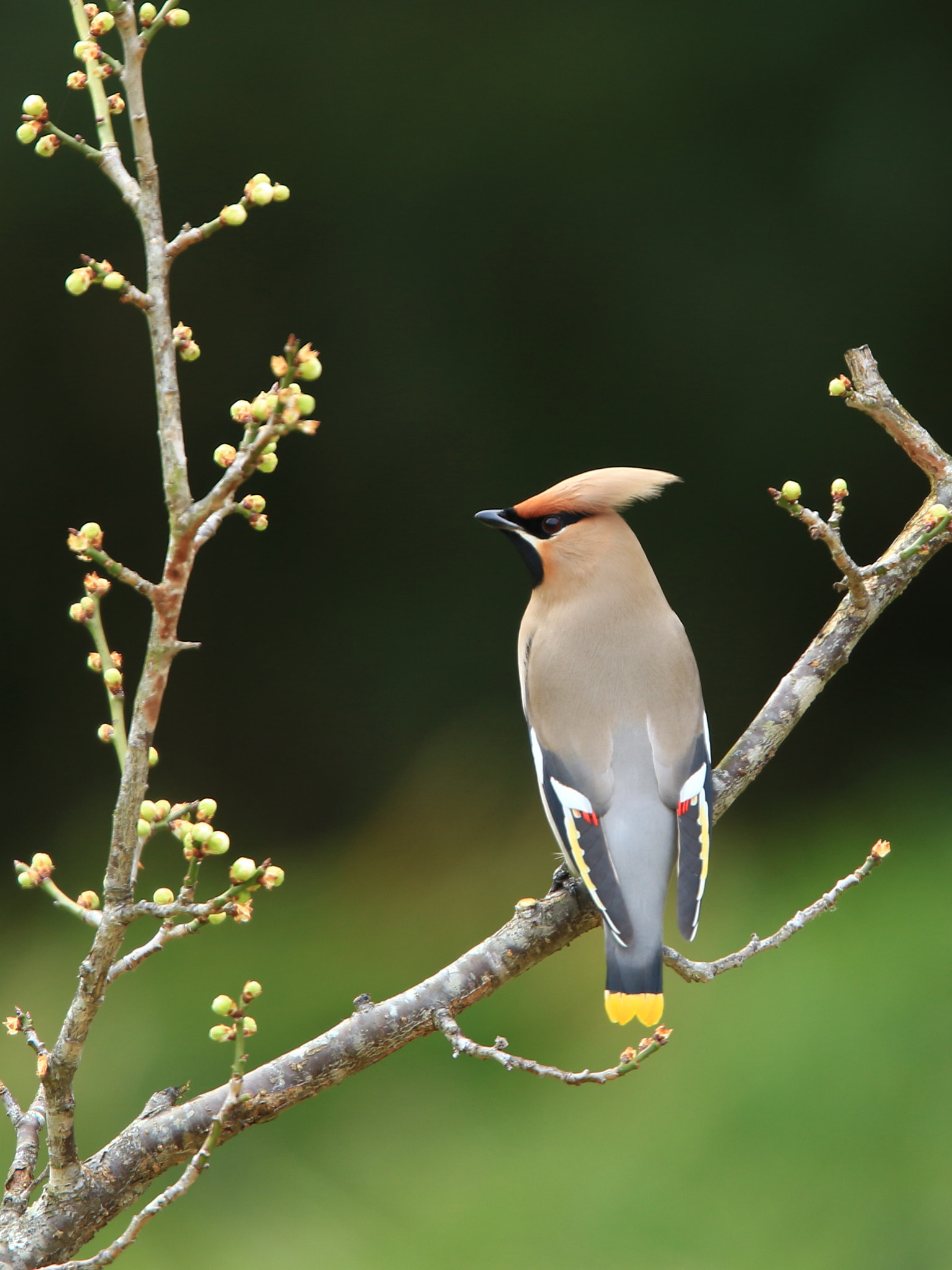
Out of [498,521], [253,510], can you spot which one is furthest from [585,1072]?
[498,521]

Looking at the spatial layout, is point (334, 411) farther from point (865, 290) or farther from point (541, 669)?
point (541, 669)

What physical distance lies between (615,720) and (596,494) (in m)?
0.39

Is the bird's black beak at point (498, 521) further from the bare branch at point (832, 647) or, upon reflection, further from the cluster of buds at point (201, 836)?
the cluster of buds at point (201, 836)

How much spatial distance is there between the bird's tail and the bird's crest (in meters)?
0.72

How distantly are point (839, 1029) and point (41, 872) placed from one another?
2.72m

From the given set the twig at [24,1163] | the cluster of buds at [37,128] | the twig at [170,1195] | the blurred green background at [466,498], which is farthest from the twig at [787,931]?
the blurred green background at [466,498]

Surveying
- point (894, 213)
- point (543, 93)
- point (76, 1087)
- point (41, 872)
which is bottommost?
point (76, 1087)

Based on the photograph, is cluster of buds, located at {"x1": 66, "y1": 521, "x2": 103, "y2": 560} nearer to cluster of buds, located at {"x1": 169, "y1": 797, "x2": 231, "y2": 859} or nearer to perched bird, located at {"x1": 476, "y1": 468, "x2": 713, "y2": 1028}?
cluster of buds, located at {"x1": 169, "y1": 797, "x2": 231, "y2": 859}

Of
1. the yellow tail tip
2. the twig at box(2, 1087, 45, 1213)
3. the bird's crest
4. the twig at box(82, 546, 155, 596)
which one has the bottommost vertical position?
the yellow tail tip

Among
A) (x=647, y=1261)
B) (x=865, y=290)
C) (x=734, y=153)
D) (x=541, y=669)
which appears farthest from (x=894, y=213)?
(x=647, y=1261)

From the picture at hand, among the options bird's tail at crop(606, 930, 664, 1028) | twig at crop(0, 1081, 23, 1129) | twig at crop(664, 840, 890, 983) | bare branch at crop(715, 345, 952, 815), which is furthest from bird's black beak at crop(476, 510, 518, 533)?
twig at crop(0, 1081, 23, 1129)

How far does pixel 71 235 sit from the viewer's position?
13.4 feet

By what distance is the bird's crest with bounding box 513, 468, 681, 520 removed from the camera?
7.52 ft

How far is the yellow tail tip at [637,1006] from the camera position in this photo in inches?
74.6
